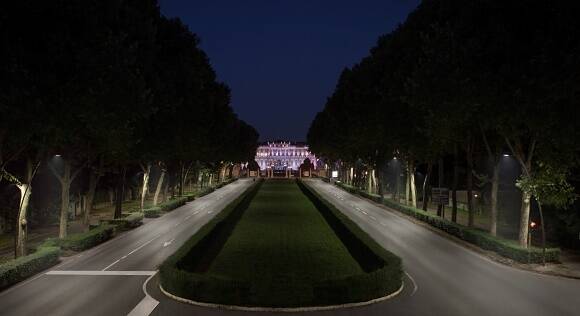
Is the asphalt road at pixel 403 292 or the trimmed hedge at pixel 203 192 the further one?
the trimmed hedge at pixel 203 192

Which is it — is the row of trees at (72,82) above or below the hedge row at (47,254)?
above

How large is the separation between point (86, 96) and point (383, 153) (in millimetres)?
47477

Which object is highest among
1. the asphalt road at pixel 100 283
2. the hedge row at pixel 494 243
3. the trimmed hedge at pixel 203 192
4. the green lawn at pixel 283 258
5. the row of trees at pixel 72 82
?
the row of trees at pixel 72 82

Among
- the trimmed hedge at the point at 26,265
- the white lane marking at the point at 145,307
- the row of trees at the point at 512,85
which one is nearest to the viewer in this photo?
the white lane marking at the point at 145,307

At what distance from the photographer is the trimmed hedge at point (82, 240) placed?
32.2 metres

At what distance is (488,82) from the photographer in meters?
29.7

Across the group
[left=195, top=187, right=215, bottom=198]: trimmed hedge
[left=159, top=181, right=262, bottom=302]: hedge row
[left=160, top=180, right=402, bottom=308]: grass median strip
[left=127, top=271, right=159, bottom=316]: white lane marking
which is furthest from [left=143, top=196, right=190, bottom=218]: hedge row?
[left=127, top=271, right=159, bottom=316]: white lane marking

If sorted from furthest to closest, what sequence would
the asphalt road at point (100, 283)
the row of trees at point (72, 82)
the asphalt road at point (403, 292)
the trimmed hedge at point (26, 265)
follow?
the row of trees at point (72, 82) < the trimmed hedge at point (26, 265) < the asphalt road at point (100, 283) < the asphalt road at point (403, 292)

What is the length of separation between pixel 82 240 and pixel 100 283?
9993mm

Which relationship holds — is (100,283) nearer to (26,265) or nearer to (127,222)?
(26,265)

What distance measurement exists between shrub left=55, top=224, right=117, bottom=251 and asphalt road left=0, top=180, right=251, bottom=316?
47cm

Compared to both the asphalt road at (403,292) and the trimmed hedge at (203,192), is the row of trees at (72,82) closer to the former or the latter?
the asphalt road at (403,292)

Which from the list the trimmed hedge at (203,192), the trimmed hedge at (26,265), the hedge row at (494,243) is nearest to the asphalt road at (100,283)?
the trimmed hedge at (26,265)

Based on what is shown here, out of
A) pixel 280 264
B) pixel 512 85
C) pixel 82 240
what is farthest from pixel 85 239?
pixel 512 85
